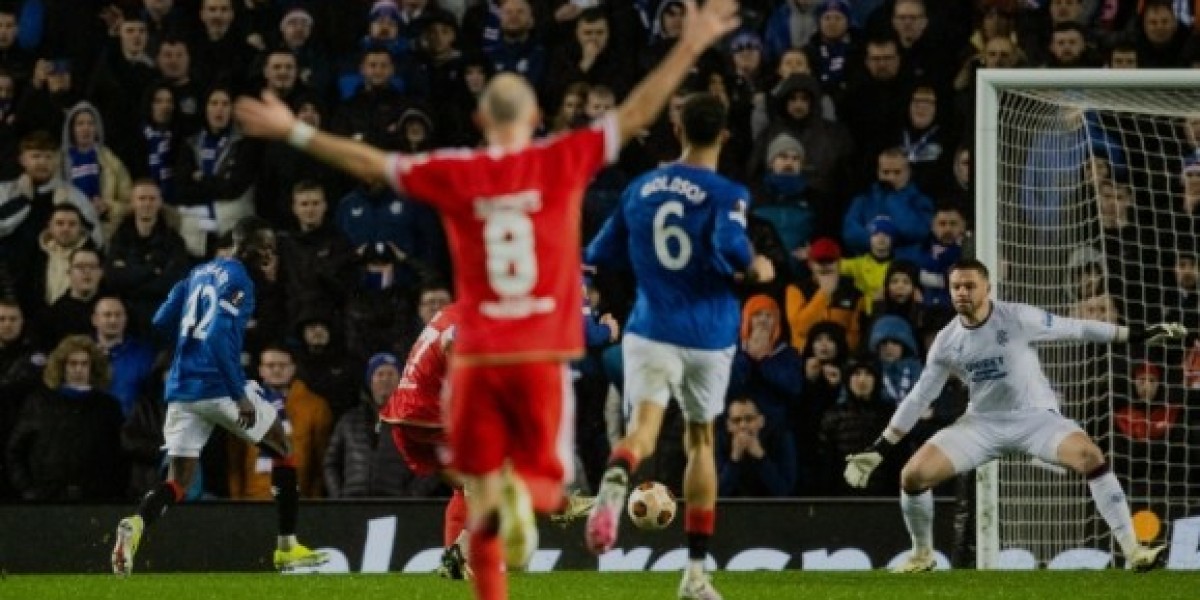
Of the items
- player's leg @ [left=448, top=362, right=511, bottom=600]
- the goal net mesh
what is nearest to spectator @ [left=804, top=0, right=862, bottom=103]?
the goal net mesh

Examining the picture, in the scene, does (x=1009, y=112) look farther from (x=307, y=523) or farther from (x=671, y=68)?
(x=671, y=68)

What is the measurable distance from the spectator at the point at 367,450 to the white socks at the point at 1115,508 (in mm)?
4701

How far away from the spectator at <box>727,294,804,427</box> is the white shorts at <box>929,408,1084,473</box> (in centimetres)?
220

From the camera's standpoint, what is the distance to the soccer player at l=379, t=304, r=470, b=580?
43.4 feet

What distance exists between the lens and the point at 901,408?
14422 mm

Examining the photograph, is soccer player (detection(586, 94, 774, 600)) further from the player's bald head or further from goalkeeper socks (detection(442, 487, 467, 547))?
the player's bald head

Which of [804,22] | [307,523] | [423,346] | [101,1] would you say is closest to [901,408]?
[423,346]

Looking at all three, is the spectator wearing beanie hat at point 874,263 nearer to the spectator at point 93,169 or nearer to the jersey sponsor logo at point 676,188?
the spectator at point 93,169

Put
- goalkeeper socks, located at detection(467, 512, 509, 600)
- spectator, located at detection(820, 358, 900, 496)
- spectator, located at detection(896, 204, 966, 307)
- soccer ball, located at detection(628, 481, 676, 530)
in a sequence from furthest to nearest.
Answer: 1. spectator, located at detection(896, 204, 966, 307)
2. spectator, located at detection(820, 358, 900, 496)
3. soccer ball, located at detection(628, 481, 676, 530)
4. goalkeeper socks, located at detection(467, 512, 509, 600)

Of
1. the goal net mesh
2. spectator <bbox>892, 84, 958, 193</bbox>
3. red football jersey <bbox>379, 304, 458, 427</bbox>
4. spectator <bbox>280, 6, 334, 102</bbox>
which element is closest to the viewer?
red football jersey <bbox>379, 304, 458, 427</bbox>

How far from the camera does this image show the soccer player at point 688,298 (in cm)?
1119

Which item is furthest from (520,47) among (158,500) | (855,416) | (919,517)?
(919,517)

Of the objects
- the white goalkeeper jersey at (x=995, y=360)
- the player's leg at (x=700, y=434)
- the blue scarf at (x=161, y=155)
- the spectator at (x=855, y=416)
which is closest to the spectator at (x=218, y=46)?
the blue scarf at (x=161, y=155)

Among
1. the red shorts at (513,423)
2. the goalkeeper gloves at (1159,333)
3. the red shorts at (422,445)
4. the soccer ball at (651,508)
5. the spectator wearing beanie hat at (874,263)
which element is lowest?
the soccer ball at (651,508)
